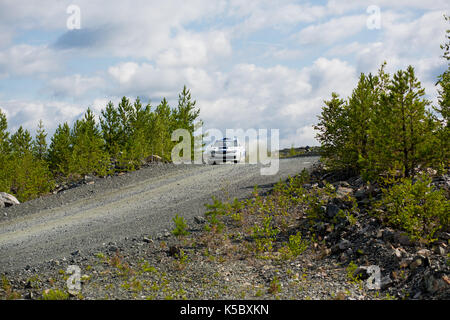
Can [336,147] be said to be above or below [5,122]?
below

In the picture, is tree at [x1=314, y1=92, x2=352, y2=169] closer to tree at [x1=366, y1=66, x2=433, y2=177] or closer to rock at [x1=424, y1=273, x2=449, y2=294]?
tree at [x1=366, y1=66, x2=433, y2=177]

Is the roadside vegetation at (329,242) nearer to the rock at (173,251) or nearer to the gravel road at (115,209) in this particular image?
the rock at (173,251)

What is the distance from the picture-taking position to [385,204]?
8.59m

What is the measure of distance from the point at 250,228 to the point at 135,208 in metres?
4.57

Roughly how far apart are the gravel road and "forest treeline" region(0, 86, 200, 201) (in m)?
3.37

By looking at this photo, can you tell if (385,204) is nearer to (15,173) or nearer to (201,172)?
(201,172)

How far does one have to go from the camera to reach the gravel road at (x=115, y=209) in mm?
8953

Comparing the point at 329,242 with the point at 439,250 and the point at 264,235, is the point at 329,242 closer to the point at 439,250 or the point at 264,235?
the point at 264,235

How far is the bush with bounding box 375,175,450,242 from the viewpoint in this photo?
7391 millimetres

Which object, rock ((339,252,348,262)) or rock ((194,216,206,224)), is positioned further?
rock ((194,216,206,224))

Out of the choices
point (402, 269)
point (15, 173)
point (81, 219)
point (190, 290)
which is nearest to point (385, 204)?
point (402, 269)

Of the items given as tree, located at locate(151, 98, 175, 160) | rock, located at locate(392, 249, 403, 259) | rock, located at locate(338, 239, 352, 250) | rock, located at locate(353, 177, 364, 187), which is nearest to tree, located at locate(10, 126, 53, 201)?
tree, located at locate(151, 98, 175, 160)

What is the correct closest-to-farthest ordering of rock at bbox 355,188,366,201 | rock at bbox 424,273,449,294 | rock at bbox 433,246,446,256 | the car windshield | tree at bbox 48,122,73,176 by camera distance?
rock at bbox 424,273,449,294, rock at bbox 433,246,446,256, rock at bbox 355,188,366,201, the car windshield, tree at bbox 48,122,73,176

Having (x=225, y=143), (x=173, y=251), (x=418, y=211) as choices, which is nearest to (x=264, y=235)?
(x=173, y=251)
